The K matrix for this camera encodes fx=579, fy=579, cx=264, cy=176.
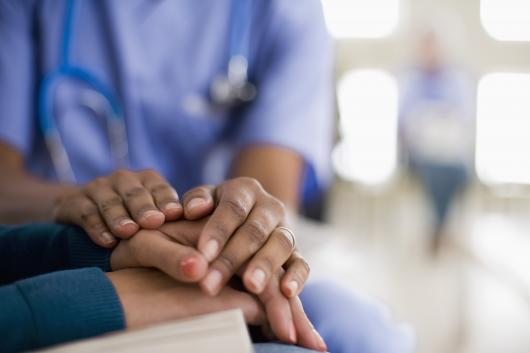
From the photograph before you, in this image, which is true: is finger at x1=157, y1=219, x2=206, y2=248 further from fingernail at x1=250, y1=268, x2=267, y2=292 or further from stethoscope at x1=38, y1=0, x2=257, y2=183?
stethoscope at x1=38, y1=0, x2=257, y2=183

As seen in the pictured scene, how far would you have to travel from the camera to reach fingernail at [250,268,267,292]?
423 mm

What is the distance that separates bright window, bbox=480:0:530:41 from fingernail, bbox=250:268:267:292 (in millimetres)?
5144

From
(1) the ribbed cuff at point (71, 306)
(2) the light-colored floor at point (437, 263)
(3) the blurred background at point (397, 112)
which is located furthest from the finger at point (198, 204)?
(3) the blurred background at point (397, 112)

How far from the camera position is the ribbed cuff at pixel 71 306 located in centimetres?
36

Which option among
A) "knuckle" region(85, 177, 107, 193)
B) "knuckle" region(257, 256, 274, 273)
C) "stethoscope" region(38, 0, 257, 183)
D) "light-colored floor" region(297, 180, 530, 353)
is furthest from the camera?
"light-colored floor" region(297, 180, 530, 353)

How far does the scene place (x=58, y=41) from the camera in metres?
1.01

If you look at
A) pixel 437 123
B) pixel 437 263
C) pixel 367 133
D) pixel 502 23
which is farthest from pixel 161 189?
pixel 502 23

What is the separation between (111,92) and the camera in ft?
3.34

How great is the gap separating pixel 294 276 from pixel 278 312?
3 centimetres

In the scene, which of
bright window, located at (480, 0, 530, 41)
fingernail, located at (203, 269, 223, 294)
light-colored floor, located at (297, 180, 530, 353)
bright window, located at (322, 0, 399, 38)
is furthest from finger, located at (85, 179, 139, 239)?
bright window, located at (480, 0, 530, 41)

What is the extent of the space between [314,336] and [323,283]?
5.5 inches

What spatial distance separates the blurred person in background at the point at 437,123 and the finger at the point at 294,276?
10.3ft

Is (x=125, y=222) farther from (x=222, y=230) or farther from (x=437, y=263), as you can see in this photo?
(x=437, y=263)

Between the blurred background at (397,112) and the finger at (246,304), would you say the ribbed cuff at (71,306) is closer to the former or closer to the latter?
the finger at (246,304)
